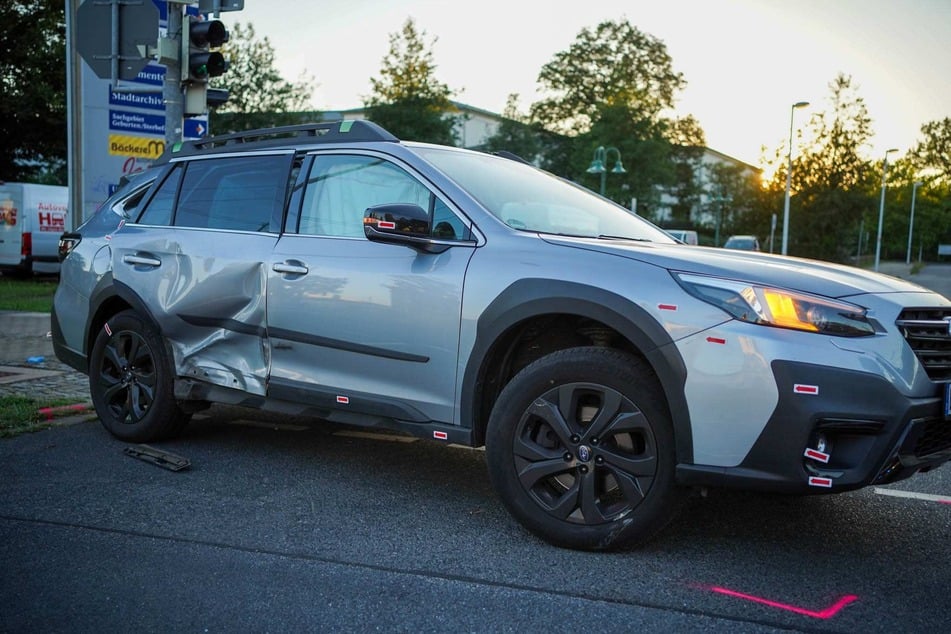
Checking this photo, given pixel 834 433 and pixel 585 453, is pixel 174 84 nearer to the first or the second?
pixel 585 453

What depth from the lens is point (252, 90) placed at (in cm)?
3441

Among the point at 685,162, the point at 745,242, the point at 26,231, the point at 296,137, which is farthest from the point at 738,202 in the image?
the point at 296,137

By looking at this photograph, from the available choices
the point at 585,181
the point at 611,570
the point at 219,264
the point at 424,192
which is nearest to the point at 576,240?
the point at 424,192

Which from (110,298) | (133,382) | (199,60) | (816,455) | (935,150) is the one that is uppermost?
(935,150)

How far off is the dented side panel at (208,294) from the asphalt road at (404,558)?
558mm

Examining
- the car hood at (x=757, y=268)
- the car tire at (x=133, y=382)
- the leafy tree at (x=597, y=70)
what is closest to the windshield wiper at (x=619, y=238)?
the car hood at (x=757, y=268)

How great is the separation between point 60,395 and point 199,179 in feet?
8.39

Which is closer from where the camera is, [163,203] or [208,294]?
[208,294]

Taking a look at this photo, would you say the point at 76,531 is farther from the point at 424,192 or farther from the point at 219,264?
the point at 424,192

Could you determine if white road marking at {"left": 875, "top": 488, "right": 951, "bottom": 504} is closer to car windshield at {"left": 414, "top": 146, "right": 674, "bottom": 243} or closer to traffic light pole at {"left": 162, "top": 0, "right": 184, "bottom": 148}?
car windshield at {"left": 414, "top": 146, "right": 674, "bottom": 243}

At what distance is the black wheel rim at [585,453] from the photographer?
3.36 metres

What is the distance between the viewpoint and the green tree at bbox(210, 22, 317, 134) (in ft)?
111

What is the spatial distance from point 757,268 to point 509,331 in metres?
1.01

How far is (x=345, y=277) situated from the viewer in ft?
13.6
